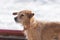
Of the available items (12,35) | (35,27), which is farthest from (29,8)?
(35,27)

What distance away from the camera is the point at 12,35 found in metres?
2.52

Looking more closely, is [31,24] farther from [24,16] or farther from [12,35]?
[12,35]

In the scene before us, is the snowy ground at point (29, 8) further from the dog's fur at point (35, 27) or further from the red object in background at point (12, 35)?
the dog's fur at point (35, 27)

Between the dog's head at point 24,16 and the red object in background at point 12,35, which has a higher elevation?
the dog's head at point 24,16

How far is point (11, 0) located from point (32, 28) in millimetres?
924

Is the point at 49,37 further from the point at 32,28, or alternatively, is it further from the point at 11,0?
the point at 11,0

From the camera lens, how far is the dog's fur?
7.34 ft

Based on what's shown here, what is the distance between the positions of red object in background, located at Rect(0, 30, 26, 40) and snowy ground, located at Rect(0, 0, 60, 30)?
0.07m

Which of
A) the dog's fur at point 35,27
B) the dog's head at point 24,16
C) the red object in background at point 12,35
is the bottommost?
the red object in background at point 12,35

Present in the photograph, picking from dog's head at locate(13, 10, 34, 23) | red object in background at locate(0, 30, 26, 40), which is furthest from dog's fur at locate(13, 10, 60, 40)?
red object in background at locate(0, 30, 26, 40)

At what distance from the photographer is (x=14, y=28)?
2.57 meters

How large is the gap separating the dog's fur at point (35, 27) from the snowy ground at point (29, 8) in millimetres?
242

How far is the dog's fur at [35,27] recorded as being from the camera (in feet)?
7.34

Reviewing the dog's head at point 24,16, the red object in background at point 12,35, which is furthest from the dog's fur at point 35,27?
the red object in background at point 12,35
